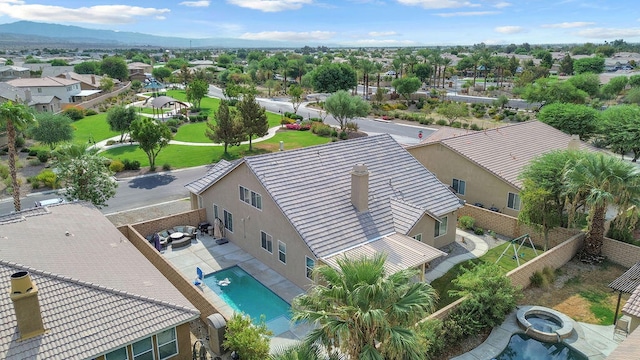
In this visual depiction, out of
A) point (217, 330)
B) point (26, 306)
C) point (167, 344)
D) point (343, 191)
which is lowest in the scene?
point (217, 330)

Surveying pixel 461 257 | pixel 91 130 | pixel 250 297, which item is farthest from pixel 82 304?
pixel 91 130

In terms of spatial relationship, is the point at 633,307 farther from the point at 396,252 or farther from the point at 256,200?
the point at 256,200

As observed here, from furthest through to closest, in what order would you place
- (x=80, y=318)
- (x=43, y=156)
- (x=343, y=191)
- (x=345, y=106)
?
(x=345, y=106), (x=43, y=156), (x=343, y=191), (x=80, y=318)

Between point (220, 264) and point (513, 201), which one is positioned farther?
point (513, 201)

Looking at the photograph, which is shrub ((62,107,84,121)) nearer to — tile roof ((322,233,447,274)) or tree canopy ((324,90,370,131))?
tree canopy ((324,90,370,131))

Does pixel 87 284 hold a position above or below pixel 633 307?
above

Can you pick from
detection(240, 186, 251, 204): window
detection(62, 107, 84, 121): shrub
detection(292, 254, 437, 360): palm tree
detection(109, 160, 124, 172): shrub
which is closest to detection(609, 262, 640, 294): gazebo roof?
detection(292, 254, 437, 360): palm tree

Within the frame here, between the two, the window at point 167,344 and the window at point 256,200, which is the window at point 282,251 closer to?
the window at point 256,200
